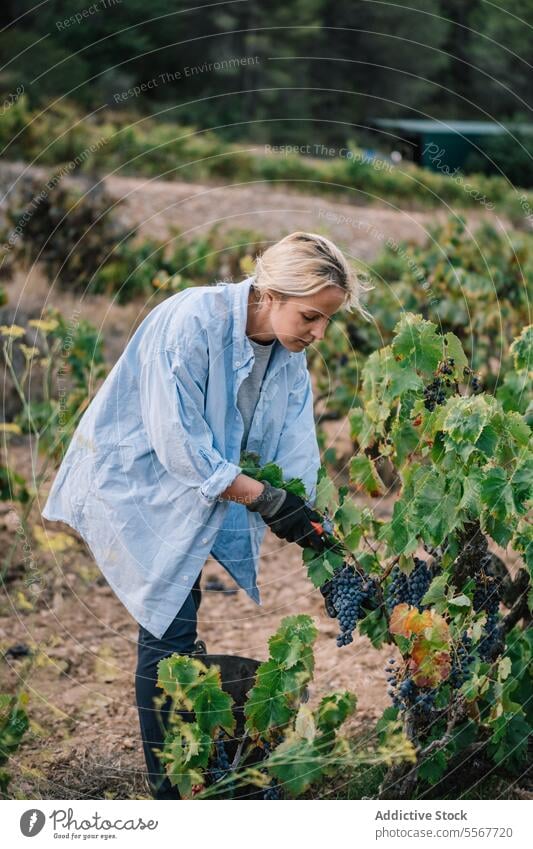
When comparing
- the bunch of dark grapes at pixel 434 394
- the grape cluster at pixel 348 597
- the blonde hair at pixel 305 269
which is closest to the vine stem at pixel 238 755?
the grape cluster at pixel 348 597

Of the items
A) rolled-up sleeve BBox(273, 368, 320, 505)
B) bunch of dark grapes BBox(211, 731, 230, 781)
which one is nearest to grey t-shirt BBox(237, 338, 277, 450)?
rolled-up sleeve BBox(273, 368, 320, 505)

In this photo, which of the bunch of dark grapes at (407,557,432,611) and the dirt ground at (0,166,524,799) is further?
the dirt ground at (0,166,524,799)

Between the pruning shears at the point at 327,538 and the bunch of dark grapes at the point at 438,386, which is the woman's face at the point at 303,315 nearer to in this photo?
the bunch of dark grapes at the point at 438,386

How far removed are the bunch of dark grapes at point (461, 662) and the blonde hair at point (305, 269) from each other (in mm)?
858

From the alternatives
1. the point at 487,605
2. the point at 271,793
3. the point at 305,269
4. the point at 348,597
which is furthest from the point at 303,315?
the point at 271,793

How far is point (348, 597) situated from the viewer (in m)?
2.47

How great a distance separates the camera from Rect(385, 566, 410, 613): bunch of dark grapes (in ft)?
8.30

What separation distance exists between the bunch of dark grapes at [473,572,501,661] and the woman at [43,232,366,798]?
0.42 metres

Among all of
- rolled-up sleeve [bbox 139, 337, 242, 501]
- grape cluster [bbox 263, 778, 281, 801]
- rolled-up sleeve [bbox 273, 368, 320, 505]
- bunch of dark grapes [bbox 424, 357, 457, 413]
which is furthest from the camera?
rolled-up sleeve [bbox 273, 368, 320, 505]

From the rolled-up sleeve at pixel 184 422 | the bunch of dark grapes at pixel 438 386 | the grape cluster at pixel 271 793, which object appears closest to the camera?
the rolled-up sleeve at pixel 184 422

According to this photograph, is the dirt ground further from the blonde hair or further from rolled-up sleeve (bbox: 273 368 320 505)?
the blonde hair

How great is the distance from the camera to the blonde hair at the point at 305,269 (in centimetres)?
241

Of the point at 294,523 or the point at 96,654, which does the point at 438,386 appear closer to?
the point at 294,523
